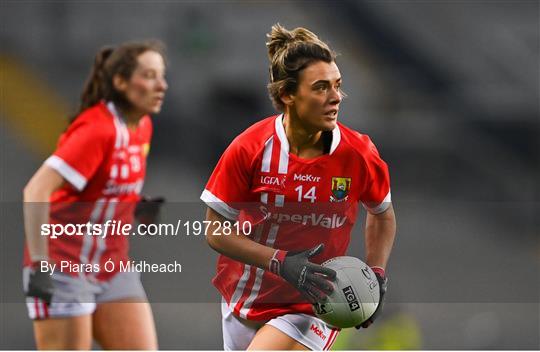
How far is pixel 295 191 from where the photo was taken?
4.21m

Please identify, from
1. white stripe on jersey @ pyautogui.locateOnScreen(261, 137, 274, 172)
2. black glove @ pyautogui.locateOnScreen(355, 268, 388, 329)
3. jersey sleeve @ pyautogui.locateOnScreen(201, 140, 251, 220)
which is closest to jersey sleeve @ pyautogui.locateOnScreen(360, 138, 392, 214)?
black glove @ pyautogui.locateOnScreen(355, 268, 388, 329)

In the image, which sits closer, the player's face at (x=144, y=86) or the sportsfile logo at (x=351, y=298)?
the sportsfile logo at (x=351, y=298)

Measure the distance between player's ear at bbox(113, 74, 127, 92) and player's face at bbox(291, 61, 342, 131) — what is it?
1595 millimetres

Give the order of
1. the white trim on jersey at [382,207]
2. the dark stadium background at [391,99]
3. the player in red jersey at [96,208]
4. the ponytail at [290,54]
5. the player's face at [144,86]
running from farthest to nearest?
the dark stadium background at [391,99], the player's face at [144,86], the player in red jersey at [96,208], the white trim on jersey at [382,207], the ponytail at [290,54]

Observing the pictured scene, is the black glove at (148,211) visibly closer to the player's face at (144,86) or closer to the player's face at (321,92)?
the player's face at (144,86)


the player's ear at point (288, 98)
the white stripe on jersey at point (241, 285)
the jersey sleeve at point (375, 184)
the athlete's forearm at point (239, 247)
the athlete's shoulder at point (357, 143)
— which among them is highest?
the player's ear at point (288, 98)

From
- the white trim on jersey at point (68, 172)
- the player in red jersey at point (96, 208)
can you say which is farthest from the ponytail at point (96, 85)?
the white trim on jersey at point (68, 172)

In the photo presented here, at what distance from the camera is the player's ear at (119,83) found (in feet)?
17.8

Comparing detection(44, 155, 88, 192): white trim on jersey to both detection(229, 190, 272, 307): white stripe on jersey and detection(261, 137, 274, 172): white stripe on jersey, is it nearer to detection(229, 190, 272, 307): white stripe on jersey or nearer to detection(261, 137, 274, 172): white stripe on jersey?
detection(229, 190, 272, 307): white stripe on jersey

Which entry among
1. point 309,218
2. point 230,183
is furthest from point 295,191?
point 230,183

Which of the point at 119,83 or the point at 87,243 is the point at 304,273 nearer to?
the point at 87,243

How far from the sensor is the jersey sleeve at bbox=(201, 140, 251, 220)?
4.14 m

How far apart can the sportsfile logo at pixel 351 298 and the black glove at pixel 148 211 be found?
1.64 meters

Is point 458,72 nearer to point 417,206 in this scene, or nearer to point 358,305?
point 417,206
